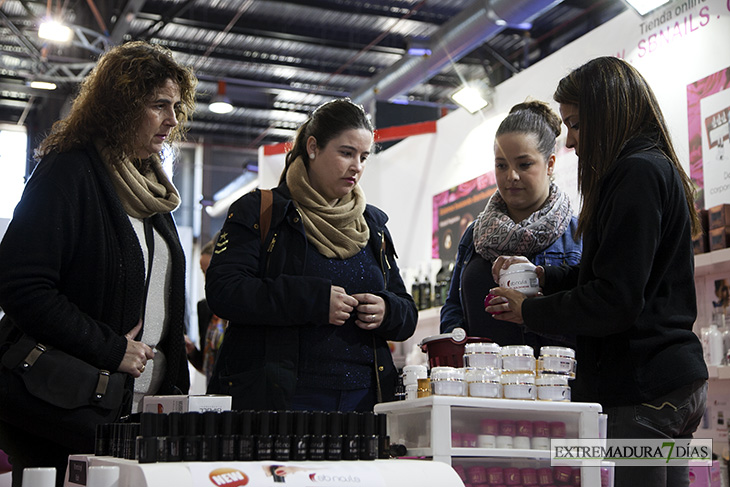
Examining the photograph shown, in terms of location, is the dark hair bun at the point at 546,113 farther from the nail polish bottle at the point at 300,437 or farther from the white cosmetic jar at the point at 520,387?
the nail polish bottle at the point at 300,437

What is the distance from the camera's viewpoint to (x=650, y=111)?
2139mm

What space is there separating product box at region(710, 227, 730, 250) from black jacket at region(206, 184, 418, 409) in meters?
1.87

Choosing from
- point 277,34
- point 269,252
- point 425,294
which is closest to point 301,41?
point 277,34

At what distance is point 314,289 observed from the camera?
7.54 ft

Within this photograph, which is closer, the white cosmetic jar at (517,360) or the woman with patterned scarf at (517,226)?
the white cosmetic jar at (517,360)

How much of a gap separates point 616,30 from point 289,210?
326 centimetres

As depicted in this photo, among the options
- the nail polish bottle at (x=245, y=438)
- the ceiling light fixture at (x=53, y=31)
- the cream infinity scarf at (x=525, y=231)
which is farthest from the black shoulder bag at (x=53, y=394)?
the ceiling light fixture at (x=53, y=31)

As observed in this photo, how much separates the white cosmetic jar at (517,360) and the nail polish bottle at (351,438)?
455 mm

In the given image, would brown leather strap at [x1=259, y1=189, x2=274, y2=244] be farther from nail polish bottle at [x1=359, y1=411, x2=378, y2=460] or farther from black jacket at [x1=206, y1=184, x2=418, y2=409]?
nail polish bottle at [x1=359, y1=411, x2=378, y2=460]

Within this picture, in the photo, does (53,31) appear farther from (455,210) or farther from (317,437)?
(317,437)

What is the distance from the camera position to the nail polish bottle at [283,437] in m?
1.51

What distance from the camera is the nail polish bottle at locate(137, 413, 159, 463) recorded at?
143 centimetres

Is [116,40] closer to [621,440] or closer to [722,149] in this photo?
[722,149]

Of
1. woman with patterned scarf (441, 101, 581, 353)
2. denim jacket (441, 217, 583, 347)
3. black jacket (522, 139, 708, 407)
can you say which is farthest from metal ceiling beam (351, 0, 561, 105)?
black jacket (522, 139, 708, 407)
